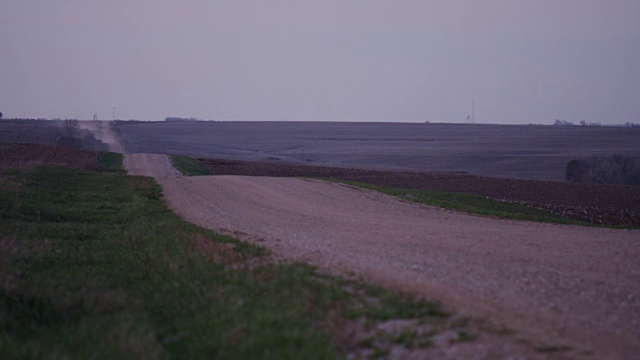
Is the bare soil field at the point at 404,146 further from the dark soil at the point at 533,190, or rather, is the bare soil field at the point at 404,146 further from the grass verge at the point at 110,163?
the dark soil at the point at 533,190

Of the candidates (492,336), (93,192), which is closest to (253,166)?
(93,192)

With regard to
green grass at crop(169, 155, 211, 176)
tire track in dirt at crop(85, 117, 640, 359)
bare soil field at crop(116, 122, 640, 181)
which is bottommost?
tire track in dirt at crop(85, 117, 640, 359)

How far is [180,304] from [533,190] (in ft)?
121

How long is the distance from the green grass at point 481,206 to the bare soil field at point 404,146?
3513 centimetres

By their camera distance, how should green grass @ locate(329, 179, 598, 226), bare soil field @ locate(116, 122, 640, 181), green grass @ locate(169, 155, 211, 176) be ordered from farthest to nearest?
bare soil field @ locate(116, 122, 640, 181)
green grass @ locate(169, 155, 211, 176)
green grass @ locate(329, 179, 598, 226)

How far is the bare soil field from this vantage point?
84.8 m

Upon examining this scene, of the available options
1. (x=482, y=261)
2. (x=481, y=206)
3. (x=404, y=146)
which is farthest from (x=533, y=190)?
(x=404, y=146)

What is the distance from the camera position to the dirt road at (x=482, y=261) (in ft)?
27.8

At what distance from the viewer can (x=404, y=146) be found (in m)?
125

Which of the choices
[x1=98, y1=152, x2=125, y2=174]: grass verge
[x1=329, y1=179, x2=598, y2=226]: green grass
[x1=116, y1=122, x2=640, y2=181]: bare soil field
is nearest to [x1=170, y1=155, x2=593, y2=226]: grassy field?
[x1=329, y1=179, x2=598, y2=226]: green grass

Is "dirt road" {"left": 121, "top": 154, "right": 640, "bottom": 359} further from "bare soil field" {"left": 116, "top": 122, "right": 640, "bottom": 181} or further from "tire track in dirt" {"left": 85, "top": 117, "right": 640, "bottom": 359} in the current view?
"bare soil field" {"left": 116, "top": 122, "right": 640, "bottom": 181}

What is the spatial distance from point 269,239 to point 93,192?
1605 centimetres

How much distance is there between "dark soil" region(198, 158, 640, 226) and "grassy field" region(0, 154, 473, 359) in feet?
69.5

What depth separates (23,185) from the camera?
27.5 metres
